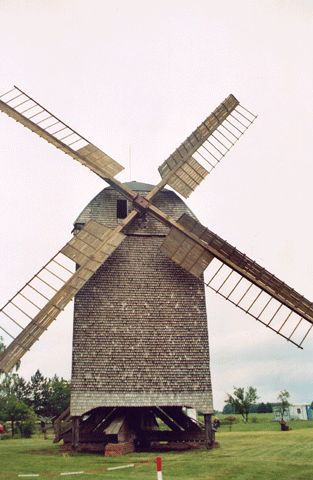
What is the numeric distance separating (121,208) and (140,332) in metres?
5.26

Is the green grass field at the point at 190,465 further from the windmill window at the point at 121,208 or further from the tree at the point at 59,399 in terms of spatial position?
the tree at the point at 59,399

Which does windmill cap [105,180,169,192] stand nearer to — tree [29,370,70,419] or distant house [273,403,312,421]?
tree [29,370,70,419]

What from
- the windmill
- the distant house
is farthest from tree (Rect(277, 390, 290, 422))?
the windmill

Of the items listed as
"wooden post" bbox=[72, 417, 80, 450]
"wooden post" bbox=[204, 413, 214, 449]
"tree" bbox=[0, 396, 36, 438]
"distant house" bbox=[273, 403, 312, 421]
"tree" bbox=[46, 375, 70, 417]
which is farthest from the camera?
"distant house" bbox=[273, 403, 312, 421]

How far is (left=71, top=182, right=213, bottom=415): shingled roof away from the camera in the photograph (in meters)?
16.6

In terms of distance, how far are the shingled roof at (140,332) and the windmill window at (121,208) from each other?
0.65 meters

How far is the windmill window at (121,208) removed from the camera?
19283 mm

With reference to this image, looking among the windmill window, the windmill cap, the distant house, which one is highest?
the windmill cap

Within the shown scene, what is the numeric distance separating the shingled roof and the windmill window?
0.65 m

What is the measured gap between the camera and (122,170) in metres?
18.9

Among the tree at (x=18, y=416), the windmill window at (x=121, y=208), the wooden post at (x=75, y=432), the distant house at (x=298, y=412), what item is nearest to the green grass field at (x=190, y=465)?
the wooden post at (x=75, y=432)

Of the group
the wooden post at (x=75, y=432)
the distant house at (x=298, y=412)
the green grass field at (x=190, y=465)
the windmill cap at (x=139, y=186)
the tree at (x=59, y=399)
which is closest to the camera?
the green grass field at (x=190, y=465)

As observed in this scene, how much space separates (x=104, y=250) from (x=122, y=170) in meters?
3.77

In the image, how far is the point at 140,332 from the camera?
17.3 metres
